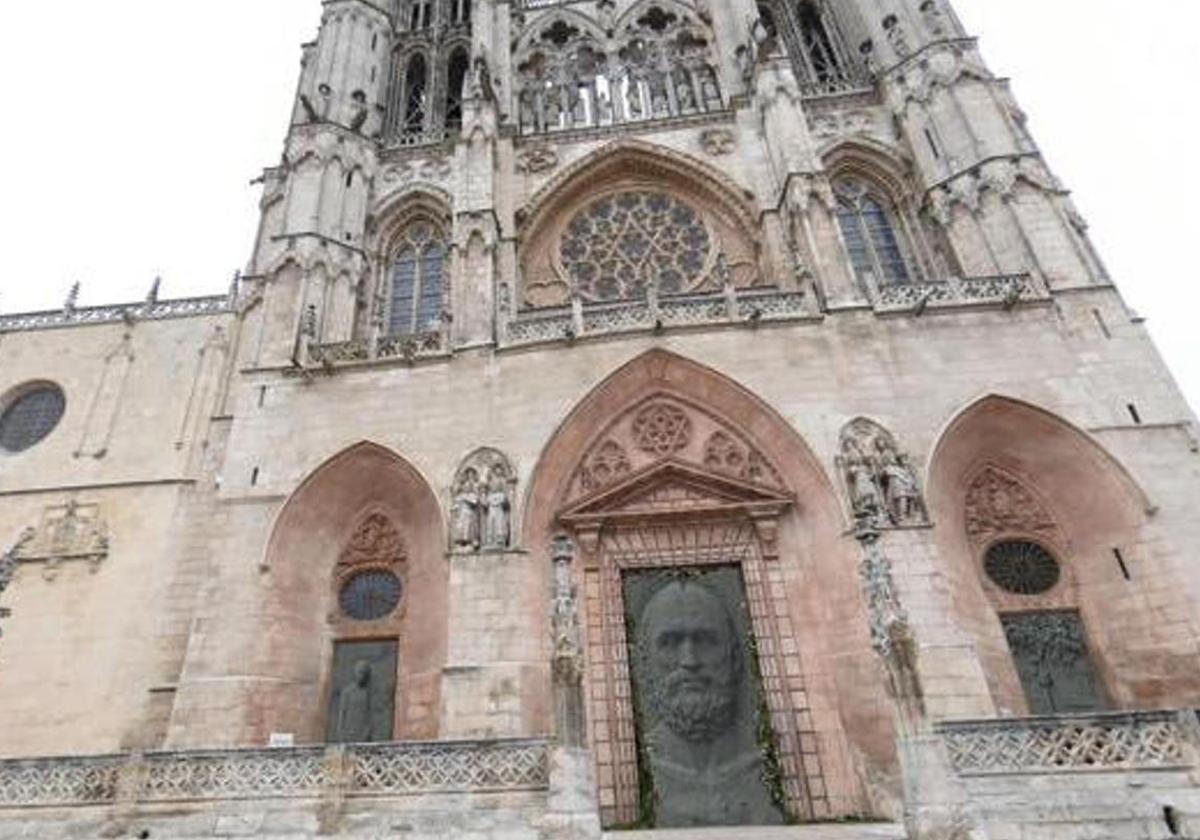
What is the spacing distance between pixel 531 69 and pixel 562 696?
17244mm

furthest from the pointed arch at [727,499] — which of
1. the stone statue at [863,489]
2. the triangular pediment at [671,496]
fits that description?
the stone statue at [863,489]

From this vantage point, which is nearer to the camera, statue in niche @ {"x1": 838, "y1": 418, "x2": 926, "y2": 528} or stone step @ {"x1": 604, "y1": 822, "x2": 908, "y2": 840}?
stone step @ {"x1": 604, "y1": 822, "x2": 908, "y2": 840}

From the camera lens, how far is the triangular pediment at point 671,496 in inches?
448

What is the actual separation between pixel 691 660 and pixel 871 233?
10.3m

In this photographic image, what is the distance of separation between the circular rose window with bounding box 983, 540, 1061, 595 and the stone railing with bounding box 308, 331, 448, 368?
31.9 feet

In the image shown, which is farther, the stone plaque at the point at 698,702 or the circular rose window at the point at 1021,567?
the circular rose window at the point at 1021,567

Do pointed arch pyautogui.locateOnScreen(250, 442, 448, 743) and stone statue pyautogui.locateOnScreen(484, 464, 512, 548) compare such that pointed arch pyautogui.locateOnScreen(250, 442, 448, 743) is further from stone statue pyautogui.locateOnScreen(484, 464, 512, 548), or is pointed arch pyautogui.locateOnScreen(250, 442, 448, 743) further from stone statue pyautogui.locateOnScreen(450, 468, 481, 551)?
stone statue pyautogui.locateOnScreen(484, 464, 512, 548)

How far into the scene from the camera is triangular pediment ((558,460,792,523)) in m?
11.4

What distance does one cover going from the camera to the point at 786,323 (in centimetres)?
1232

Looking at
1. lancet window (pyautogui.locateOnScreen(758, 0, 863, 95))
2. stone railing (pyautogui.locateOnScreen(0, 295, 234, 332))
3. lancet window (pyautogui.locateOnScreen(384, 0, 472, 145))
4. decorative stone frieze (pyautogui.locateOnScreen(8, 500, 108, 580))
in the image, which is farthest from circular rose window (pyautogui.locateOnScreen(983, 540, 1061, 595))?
stone railing (pyautogui.locateOnScreen(0, 295, 234, 332))

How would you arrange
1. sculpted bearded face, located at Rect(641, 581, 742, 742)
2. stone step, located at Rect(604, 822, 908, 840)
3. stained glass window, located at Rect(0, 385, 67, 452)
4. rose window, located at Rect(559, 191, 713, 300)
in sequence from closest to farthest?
stone step, located at Rect(604, 822, 908, 840)
sculpted bearded face, located at Rect(641, 581, 742, 742)
stained glass window, located at Rect(0, 385, 67, 452)
rose window, located at Rect(559, 191, 713, 300)

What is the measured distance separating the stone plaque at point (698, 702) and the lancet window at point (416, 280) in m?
7.51

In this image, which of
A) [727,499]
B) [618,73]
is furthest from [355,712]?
→ [618,73]

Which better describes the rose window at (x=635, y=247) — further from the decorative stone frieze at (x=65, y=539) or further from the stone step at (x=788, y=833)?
the decorative stone frieze at (x=65, y=539)
